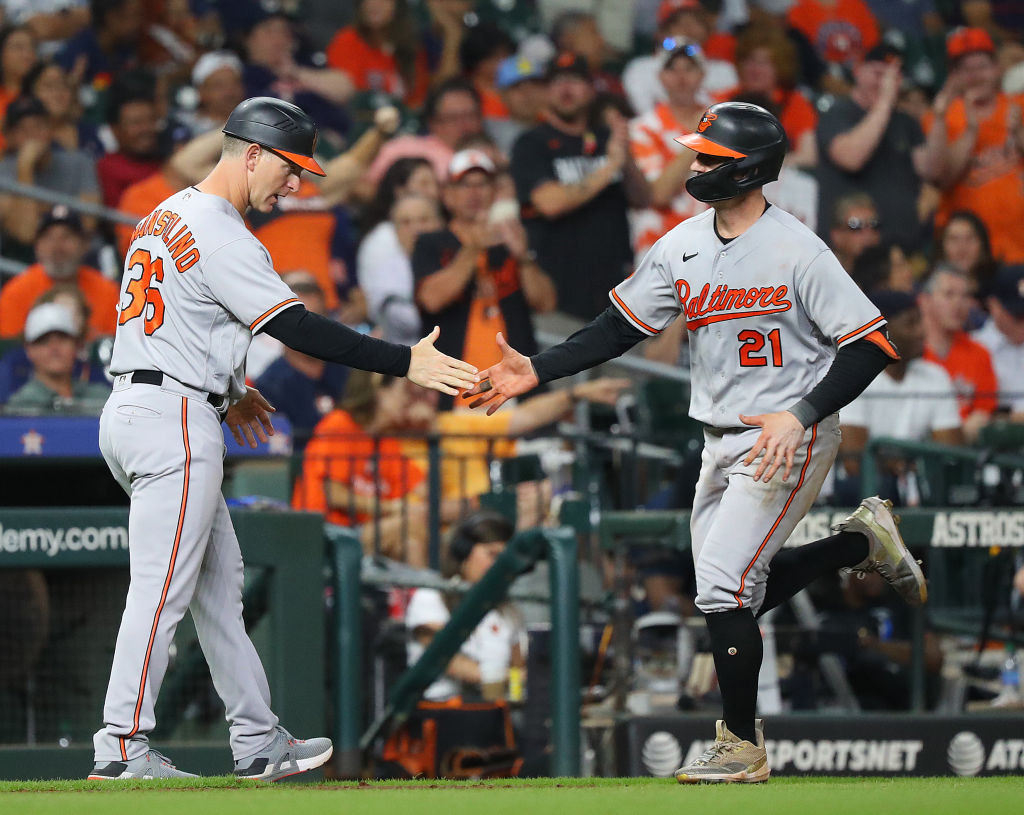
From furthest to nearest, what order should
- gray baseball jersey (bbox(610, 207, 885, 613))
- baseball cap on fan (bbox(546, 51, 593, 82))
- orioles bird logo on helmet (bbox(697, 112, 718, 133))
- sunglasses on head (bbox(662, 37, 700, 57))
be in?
sunglasses on head (bbox(662, 37, 700, 57)) → baseball cap on fan (bbox(546, 51, 593, 82)) → orioles bird logo on helmet (bbox(697, 112, 718, 133)) → gray baseball jersey (bbox(610, 207, 885, 613))

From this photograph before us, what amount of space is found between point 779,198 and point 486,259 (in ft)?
7.08

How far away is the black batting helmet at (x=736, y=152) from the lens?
4.80m

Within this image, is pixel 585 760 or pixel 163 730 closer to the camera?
pixel 163 730

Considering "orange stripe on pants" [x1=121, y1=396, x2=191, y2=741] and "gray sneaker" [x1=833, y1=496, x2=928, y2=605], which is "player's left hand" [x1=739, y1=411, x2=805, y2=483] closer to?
"gray sneaker" [x1=833, y1=496, x2=928, y2=605]

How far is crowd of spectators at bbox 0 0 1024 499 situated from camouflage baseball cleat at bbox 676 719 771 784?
395 centimetres

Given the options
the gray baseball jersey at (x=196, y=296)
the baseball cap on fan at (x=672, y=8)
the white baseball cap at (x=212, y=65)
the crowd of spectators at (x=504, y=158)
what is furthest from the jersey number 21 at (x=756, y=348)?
→ the baseball cap on fan at (x=672, y=8)

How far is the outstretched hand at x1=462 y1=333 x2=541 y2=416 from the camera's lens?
198 inches

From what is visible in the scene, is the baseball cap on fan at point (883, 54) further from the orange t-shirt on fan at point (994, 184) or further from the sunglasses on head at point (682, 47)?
the sunglasses on head at point (682, 47)

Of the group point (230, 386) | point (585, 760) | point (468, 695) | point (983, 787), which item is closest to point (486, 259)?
point (468, 695)

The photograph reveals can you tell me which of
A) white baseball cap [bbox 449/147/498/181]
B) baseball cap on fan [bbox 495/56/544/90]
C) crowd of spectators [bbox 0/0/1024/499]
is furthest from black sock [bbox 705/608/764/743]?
baseball cap on fan [bbox 495/56/544/90]

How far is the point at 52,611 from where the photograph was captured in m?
6.20

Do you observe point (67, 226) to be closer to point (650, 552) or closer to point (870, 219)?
point (650, 552)

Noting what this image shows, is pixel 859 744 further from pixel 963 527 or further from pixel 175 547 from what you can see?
pixel 175 547

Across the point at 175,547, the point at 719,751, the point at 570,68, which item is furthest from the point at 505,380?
the point at 570,68
